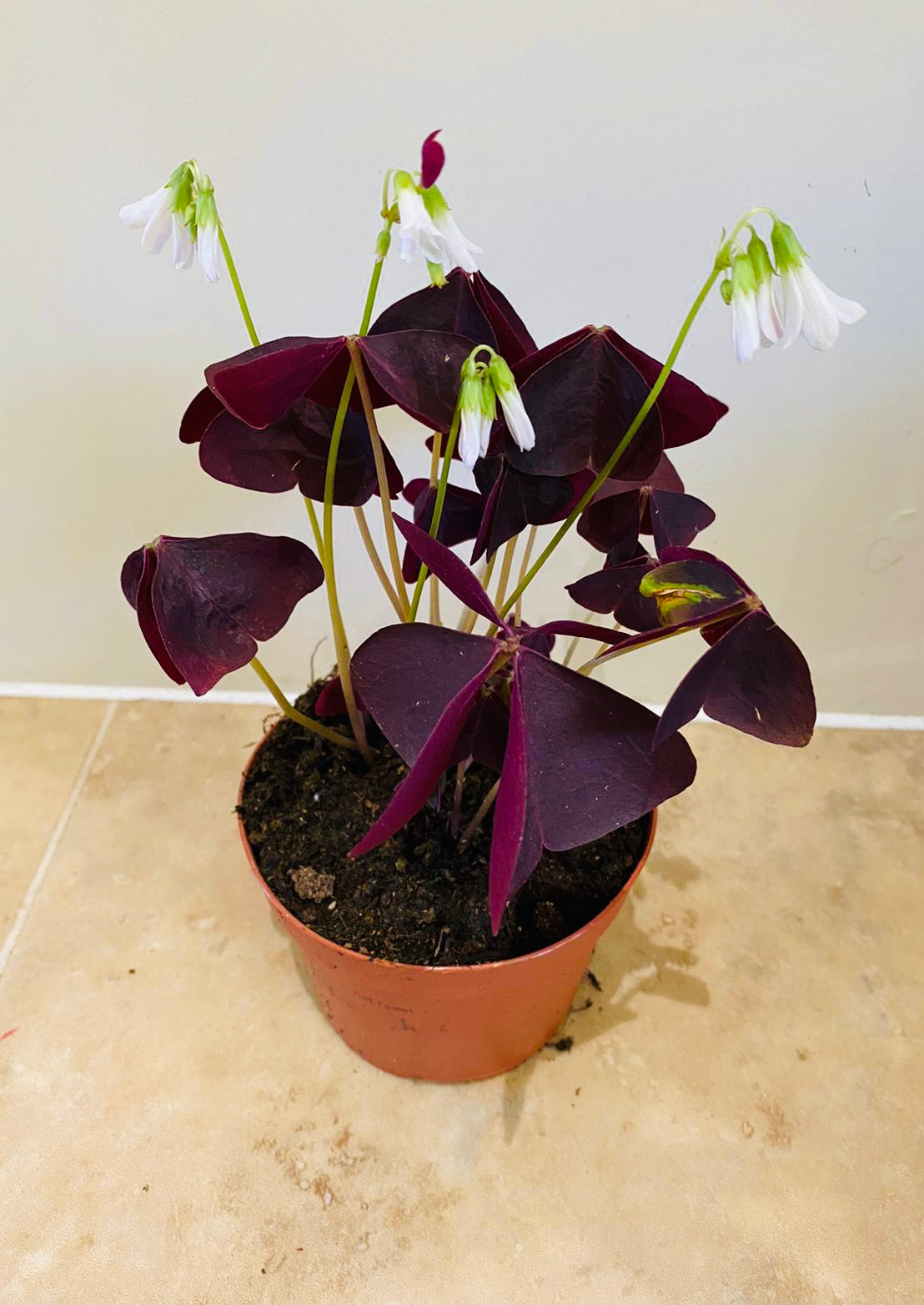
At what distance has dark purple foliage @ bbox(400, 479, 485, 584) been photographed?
0.71 metres

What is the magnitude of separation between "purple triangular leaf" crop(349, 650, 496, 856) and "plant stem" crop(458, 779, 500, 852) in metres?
0.16

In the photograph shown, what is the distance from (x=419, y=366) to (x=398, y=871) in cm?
42

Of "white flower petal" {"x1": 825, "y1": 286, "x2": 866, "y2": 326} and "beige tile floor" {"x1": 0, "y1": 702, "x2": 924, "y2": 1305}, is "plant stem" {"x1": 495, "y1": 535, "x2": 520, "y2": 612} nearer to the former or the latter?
"white flower petal" {"x1": 825, "y1": 286, "x2": 866, "y2": 326}

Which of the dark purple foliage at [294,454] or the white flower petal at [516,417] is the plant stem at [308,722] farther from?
the white flower petal at [516,417]

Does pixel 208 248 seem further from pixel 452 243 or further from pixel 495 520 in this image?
pixel 495 520

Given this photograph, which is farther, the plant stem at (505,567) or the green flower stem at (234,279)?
the plant stem at (505,567)

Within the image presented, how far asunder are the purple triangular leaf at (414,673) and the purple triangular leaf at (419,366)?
5.7 inches

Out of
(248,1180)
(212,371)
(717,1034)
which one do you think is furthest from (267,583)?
(717,1034)

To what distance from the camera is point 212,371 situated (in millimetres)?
530

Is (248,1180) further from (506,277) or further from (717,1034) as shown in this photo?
(506,277)

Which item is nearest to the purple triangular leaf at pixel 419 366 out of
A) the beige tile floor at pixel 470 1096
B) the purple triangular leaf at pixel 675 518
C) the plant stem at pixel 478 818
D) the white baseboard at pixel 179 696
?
the purple triangular leaf at pixel 675 518

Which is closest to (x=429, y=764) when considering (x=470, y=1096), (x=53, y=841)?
(x=470, y=1096)

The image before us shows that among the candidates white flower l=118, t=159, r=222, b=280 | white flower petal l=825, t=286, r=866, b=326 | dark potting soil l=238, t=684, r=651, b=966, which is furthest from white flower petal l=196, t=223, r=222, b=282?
dark potting soil l=238, t=684, r=651, b=966

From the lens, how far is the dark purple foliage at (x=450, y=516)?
0.71 metres
